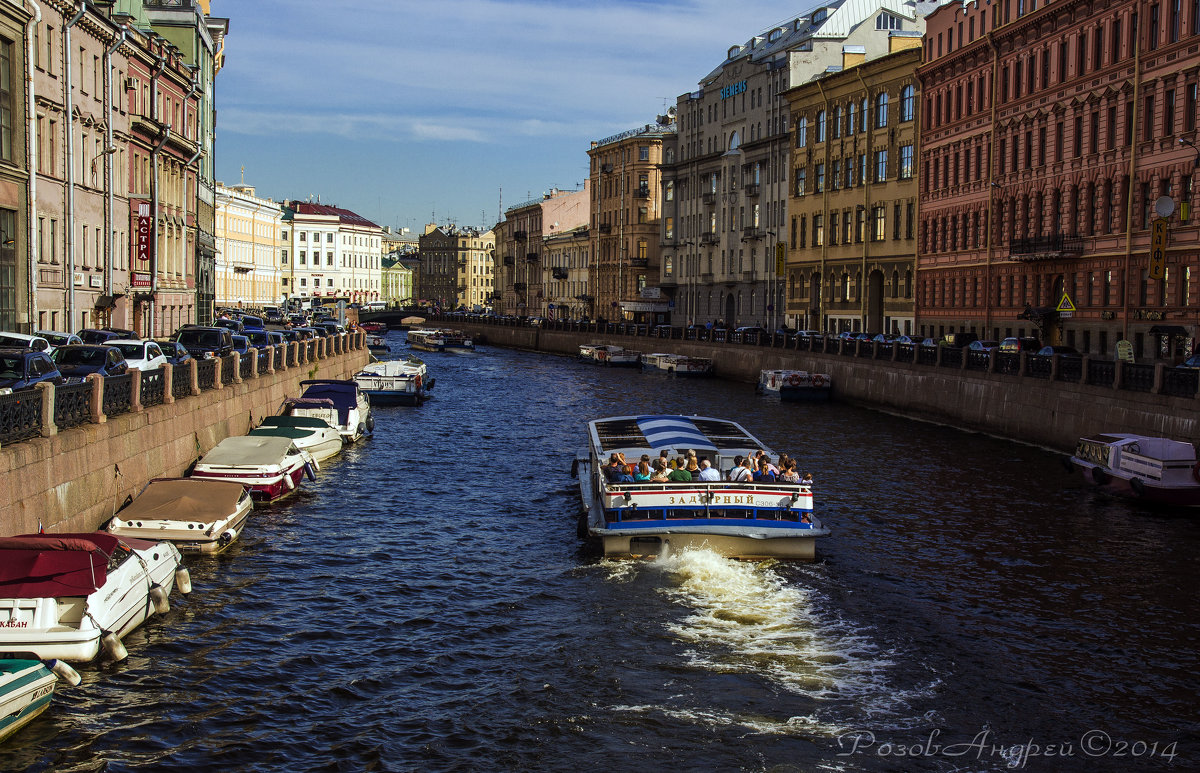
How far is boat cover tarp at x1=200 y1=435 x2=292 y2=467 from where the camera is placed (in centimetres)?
2683

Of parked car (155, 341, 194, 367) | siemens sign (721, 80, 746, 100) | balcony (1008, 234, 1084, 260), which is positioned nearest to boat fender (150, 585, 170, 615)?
parked car (155, 341, 194, 367)

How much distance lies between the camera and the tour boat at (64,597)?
15047 mm

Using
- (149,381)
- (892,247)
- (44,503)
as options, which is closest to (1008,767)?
(44,503)

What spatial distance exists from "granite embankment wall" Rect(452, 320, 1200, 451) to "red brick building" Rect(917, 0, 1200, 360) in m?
3.55

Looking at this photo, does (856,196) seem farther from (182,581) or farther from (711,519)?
(182,581)

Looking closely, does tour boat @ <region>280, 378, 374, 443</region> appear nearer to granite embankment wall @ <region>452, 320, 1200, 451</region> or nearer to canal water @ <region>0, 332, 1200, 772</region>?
canal water @ <region>0, 332, 1200, 772</region>

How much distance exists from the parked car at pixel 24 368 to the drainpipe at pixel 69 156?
1826cm

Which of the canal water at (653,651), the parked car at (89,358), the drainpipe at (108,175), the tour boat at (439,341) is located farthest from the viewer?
the tour boat at (439,341)

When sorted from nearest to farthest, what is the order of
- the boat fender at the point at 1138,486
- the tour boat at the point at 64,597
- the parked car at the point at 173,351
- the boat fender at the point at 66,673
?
the boat fender at the point at 66,673
the tour boat at the point at 64,597
the boat fender at the point at 1138,486
the parked car at the point at 173,351

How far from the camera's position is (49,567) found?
51.0ft

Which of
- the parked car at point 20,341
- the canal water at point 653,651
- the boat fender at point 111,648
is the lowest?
the canal water at point 653,651

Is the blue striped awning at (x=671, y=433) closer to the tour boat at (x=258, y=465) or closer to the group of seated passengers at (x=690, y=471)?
the group of seated passengers at (x=690, y=471)

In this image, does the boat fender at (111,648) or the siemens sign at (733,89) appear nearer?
the boat fender at (111,648)

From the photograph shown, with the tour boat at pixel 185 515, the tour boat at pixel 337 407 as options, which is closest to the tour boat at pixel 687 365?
the tour boat at pixel 337 407
